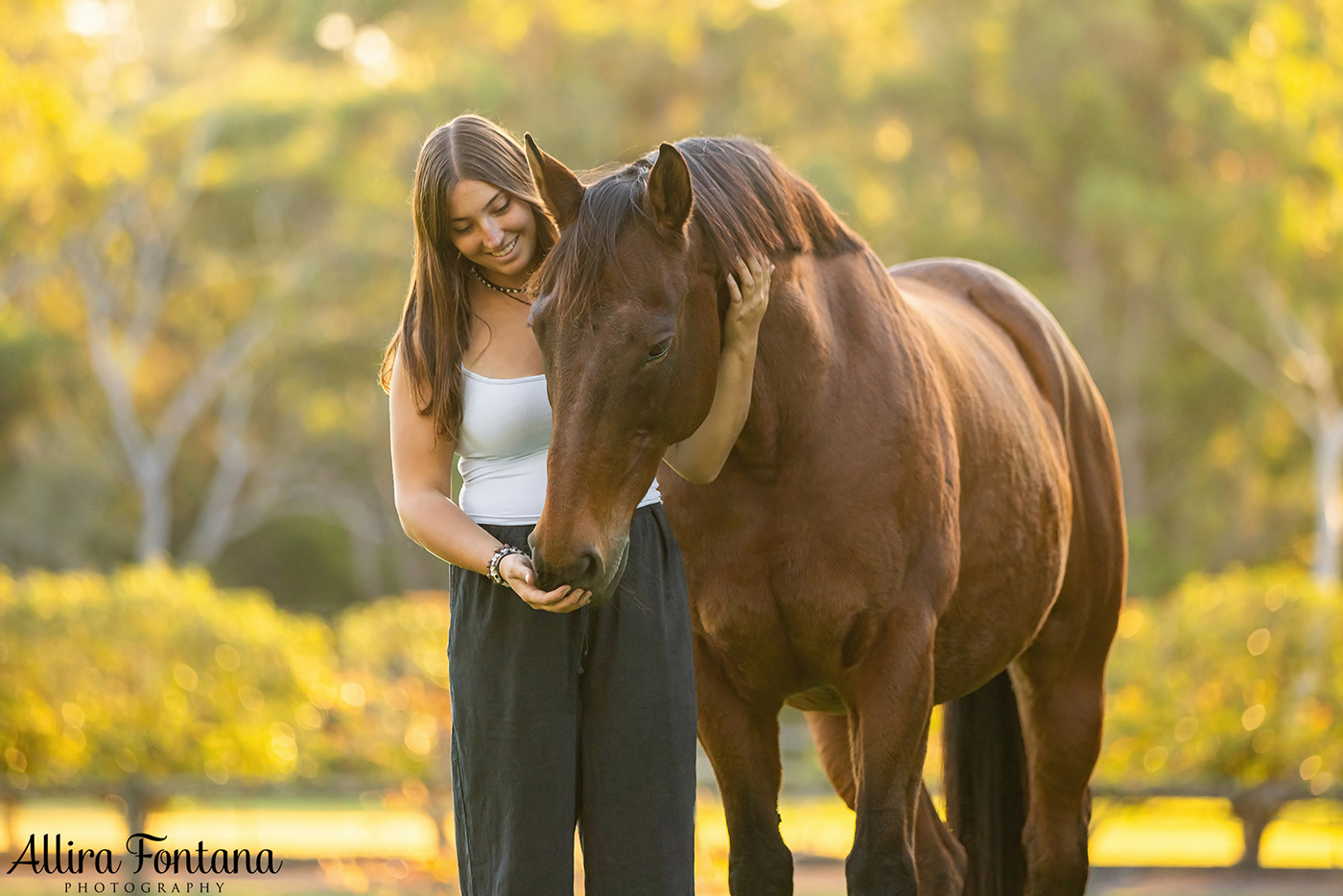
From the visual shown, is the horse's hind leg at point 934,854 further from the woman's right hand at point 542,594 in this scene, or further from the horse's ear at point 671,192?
the horse's ear at point 671,192

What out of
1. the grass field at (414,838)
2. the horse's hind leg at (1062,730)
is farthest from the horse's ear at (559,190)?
the grass field at (414,838)

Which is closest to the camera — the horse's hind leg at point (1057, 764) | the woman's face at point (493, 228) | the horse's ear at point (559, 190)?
the horse's ear at point (559, 190)

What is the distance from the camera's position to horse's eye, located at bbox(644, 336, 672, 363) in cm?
233

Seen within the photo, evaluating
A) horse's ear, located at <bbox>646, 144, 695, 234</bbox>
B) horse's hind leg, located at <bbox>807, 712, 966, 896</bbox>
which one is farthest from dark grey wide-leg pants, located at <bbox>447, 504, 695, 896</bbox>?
horse's hind leg, located at <bbox>807, 712, 966, 896</bbox>

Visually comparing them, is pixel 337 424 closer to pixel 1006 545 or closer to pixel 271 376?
pixel 271 376

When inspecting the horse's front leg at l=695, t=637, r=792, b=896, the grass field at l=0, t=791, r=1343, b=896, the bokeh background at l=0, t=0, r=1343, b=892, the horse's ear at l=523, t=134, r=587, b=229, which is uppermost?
the bokeh background at l=0, t=0, r=1343, b=892

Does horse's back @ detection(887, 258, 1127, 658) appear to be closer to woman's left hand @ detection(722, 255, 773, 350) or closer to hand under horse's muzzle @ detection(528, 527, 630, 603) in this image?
woman's left hand @ detection(722, 255, 773, 350)

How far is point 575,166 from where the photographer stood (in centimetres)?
2408

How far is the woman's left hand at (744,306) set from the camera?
2551mm

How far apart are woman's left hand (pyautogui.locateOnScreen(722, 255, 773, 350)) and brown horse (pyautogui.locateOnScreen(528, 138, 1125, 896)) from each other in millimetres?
29

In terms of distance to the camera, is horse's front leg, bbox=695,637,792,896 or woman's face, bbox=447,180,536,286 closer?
woman's face, bbox=447,180,536,286

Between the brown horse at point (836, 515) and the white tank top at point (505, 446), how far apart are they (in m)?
0.21

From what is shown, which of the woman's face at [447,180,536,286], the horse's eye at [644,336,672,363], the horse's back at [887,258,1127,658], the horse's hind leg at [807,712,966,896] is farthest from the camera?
the horse's back at [887,258,1127,658]

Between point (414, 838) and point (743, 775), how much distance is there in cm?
903
